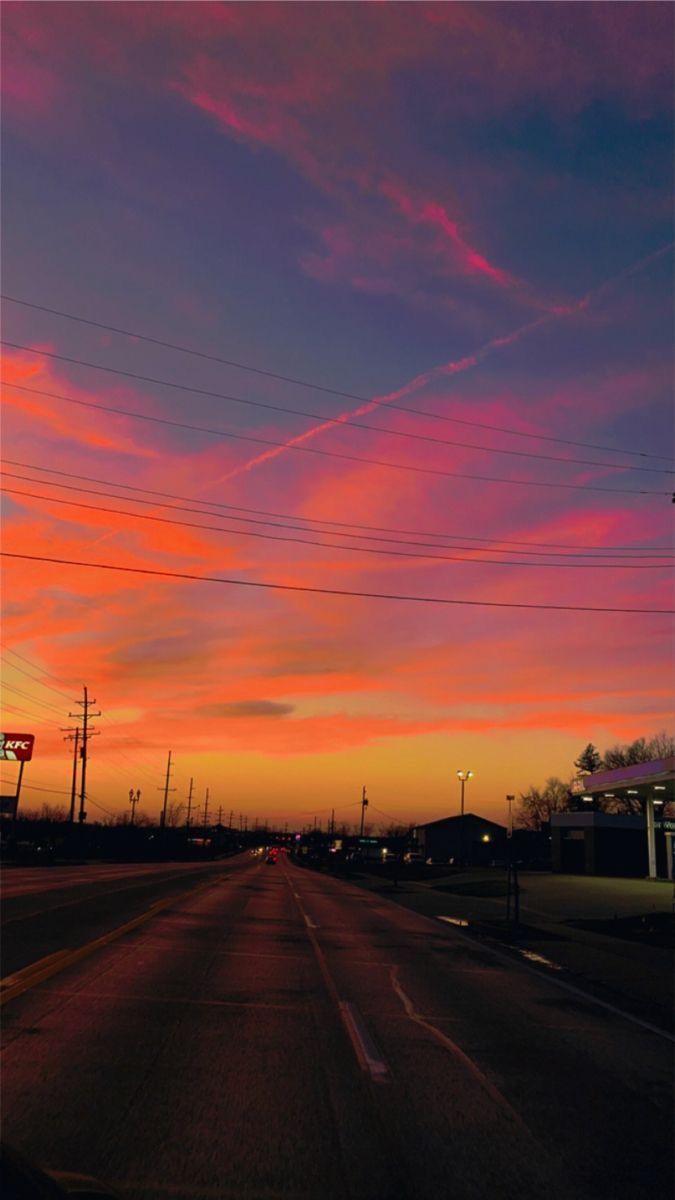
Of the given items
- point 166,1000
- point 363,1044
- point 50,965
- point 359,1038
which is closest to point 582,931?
point 50,965

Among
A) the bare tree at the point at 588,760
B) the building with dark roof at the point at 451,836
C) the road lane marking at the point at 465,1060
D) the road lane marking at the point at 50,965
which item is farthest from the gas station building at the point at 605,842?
the bare tree at the point at 588,760

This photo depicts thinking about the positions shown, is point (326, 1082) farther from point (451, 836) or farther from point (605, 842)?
point (451, 836)

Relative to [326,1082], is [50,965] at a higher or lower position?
lower

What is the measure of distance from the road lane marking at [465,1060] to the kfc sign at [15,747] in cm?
9579

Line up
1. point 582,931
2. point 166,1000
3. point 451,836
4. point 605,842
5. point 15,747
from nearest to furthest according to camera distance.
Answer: point 166,1000, point 582,931, point 605,842, point 15,747, point 451,836

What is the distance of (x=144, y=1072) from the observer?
Result: 7.38 meters

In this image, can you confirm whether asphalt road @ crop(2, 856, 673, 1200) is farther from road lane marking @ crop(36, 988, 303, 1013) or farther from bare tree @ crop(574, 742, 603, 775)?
bare tree @ crop(574, 742, 603, 775)

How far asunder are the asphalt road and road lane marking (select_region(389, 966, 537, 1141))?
3cm

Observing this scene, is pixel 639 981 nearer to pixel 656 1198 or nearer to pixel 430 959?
pixel 430 959

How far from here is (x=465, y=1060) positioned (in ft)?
27.4

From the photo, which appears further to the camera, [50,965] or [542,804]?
[542,804]

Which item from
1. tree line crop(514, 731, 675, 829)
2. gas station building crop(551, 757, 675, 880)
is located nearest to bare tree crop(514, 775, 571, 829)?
tree line crop(514, 731, 675, 829)

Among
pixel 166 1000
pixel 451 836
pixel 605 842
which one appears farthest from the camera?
pixel 451 836

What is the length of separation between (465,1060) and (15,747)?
101 meters
